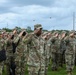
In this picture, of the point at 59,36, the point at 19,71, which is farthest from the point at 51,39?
the point at 19,71

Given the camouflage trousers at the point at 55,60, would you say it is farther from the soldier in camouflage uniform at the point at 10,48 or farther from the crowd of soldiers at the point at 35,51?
the soldier in camouflage uniform at the point at 10,48

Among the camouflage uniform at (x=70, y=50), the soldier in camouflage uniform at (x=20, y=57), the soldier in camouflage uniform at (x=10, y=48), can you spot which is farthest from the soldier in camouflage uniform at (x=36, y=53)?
the camouflage uniform at (x=70, y=50)

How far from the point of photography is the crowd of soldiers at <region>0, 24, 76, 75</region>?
1334 centimetres

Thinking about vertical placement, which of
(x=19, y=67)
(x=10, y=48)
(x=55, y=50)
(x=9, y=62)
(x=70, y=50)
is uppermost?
(x=10, y=48)

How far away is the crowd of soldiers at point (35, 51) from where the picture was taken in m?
13.3

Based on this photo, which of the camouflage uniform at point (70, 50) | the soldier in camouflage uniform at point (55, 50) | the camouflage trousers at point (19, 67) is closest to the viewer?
the camouflage trousers at point (19, 67)

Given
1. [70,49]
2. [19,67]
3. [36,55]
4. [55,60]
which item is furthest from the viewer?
[55,60]

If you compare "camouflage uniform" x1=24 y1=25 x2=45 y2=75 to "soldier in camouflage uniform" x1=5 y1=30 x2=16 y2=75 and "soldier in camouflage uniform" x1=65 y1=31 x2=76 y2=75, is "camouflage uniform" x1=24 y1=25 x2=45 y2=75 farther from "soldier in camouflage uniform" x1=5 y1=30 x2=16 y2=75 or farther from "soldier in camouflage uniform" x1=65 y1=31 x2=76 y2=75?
"soldier in camouflage uniform" x1=65 y1=31 x2=76 y2=75

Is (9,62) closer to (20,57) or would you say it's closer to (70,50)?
(20,57)

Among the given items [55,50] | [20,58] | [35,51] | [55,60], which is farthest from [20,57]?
[55,60]

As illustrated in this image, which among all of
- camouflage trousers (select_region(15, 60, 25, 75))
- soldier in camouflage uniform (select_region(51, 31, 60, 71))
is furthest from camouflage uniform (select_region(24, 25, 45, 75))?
soldier in camouflage uniform (select_region(51, 31, 60, 71))

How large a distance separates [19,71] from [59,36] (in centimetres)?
739

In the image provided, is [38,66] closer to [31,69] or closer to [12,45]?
[31,69]

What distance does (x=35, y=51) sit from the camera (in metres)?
13.4
